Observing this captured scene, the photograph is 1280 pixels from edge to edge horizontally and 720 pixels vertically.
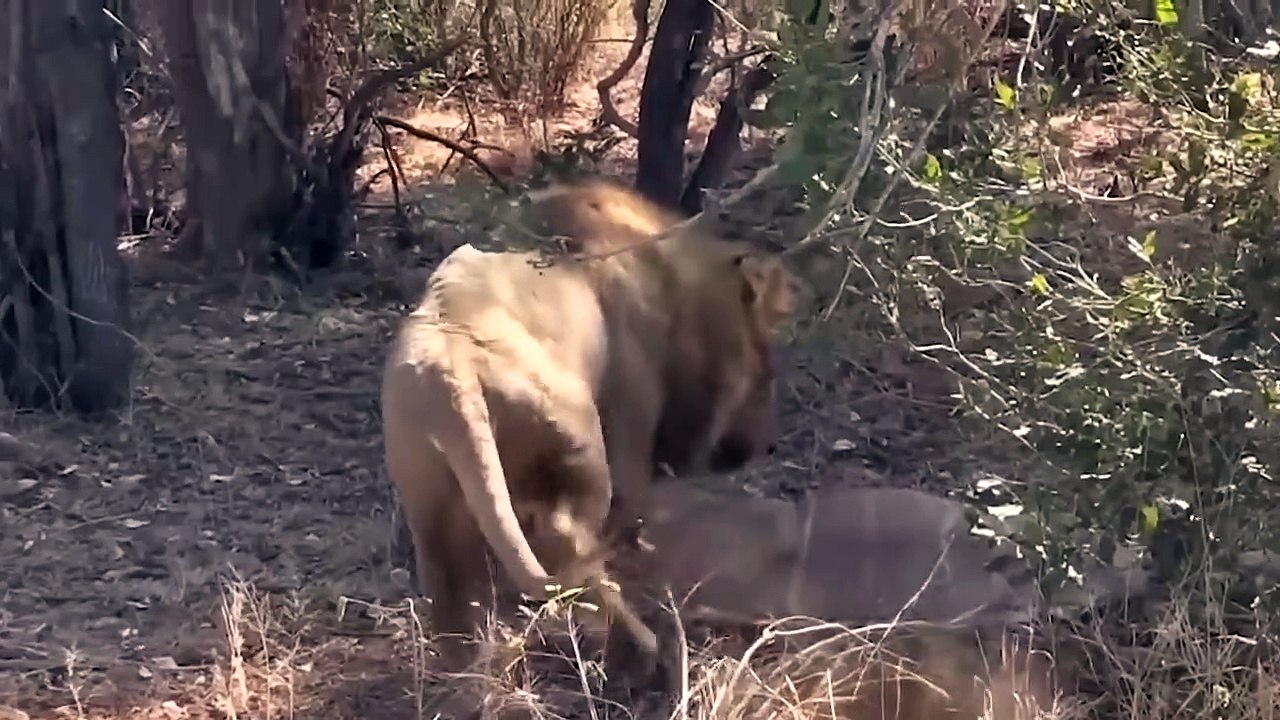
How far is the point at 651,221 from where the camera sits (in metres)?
5.09

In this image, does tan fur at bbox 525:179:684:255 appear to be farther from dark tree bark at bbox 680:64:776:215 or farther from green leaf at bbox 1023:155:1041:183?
green leaf at bbox 1023:155:1041:183

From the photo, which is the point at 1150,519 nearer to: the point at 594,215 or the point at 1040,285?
the point at 1040,285

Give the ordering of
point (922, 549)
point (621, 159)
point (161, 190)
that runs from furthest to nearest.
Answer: point (621, 159) < point (161, 190) < point (922, 549)

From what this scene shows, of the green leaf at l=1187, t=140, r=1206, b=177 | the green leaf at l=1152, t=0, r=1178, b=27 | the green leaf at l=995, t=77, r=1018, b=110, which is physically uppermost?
the green leaf at l=1152, t=0, r=1178, b=27

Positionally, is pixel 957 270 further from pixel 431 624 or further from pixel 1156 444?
pixel 431 624

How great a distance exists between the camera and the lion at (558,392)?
3.84 meters

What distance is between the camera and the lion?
384 centimetres

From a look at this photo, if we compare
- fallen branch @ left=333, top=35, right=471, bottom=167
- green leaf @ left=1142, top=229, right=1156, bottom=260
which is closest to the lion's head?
green leaf @ left=1142, top=229, right=1156, bottom=260

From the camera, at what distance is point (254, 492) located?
5.20 m

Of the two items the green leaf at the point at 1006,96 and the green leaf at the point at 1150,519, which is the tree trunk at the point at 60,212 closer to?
the green leaf at the point at 1006,96

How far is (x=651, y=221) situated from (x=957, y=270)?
63.7 inches

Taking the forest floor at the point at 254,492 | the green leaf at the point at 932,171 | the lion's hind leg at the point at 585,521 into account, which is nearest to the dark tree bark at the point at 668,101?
the forest floor at the point at 254,492

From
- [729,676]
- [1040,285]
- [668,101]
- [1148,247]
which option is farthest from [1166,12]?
[668,101]

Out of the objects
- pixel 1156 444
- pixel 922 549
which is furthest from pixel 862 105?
pixel 922 549
